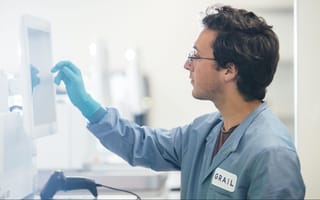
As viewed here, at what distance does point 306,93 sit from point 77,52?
2064 millimetres

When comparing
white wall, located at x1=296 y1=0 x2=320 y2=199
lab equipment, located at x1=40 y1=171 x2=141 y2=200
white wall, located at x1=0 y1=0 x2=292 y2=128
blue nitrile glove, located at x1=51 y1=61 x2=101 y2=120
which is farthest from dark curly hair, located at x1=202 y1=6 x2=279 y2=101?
white wall, located at x1=0 y1=0 x2=292 y2=128

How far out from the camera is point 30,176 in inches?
53.1

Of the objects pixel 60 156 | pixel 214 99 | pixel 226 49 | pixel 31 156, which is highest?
pixel 226 49

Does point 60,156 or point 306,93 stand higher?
point 306,93

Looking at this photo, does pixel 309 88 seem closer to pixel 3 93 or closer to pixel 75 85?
pixel 75 85

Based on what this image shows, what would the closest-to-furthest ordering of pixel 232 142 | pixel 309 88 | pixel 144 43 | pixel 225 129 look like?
pixel 232 142
pixel 225 129
pixel 309 88
pixel 144 43

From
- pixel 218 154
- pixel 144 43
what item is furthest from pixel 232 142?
pixel 144 43

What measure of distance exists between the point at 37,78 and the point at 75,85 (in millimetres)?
142

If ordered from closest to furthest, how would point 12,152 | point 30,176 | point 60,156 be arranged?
point 12,152
point 30,176
point 60,156

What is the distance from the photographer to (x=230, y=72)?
1.29 meters

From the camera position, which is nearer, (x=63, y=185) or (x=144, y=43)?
(x=63, y=185)

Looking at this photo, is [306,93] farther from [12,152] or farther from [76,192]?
[12,152]

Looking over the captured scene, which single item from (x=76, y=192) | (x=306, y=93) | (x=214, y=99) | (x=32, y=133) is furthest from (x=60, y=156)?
(x=306, y=93)

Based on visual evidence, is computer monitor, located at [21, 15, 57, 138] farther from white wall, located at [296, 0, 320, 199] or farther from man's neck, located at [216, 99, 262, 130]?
white wall, located at [296, 0, 320, 199]
